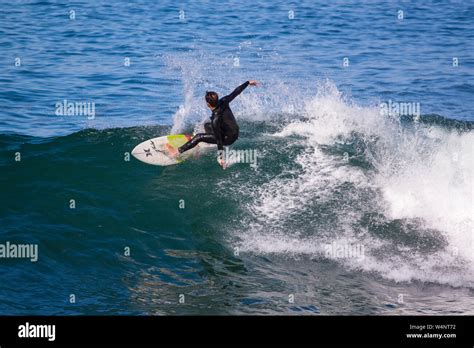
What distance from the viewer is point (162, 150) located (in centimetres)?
1655

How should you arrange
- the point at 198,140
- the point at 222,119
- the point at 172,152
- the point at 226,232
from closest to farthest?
1. the point at 226,232
2. the point at 222,119
3. the point at 198,140
4. the point at 172,152

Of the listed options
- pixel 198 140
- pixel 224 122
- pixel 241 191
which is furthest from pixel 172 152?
pixel 224 122

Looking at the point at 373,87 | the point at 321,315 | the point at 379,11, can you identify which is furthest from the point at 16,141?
the point at 379,11

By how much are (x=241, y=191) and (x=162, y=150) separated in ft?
7.15

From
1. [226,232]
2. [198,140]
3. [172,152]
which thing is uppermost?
[198,140]

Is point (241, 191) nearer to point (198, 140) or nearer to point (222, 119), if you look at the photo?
point (198, 140)

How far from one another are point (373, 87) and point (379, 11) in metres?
10.6

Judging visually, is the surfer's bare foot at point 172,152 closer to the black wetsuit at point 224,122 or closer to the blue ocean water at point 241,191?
the blue ocean water at point 241,191

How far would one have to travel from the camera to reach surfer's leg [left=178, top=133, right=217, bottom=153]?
50.2 feet

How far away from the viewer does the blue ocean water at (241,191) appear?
12.6 meters

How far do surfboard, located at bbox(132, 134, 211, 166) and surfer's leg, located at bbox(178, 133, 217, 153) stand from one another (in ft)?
3.04

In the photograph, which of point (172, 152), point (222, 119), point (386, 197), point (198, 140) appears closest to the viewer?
point (222, 119)

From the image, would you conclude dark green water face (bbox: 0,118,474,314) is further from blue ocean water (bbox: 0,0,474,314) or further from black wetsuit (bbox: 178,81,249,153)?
black wetsuit (bbox: 178,81,249,153)

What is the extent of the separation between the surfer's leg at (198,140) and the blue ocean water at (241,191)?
844mm
